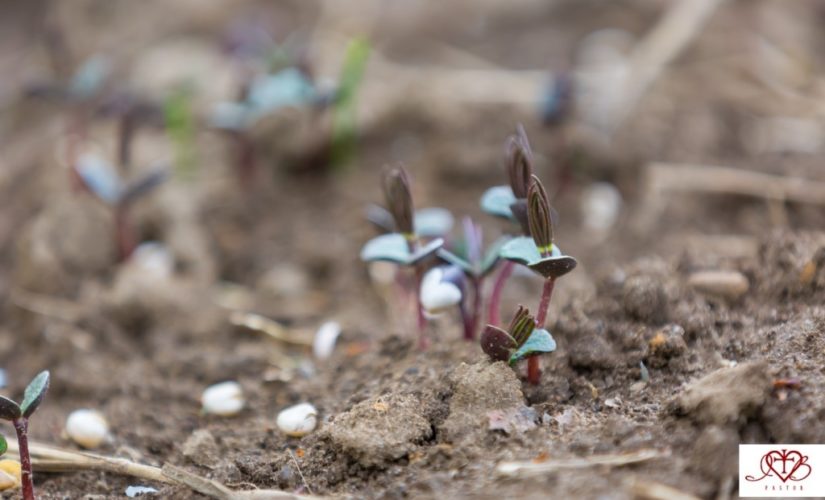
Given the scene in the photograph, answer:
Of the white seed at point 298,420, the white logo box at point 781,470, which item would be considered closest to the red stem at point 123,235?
the white seed at point 298,420

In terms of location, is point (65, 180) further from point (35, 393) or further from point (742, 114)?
point (742, 114)

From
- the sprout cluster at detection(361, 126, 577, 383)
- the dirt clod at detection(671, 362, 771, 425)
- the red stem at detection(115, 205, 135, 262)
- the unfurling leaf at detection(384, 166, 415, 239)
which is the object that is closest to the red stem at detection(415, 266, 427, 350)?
the sprout cluster at detection(361, 126, 577, 383)

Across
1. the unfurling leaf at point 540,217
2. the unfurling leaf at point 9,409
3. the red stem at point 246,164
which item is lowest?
the unfurling leaf at point 9,409

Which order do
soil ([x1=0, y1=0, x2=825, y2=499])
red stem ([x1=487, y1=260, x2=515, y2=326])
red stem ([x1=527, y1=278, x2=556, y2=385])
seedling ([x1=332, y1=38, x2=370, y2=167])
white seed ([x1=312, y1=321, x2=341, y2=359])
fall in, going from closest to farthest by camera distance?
soil ([x1=0, y1=0, x2=825, y2=499]) → red stem ([x1=527, y1=278, x2=556, y2=385]) → red stem ([x1=487, y1=260, x2=515, y2=326]) → white seed ([x1=312, y1=321, x2=341, y2=359]) → seedling ([x1=332, y1=38, x2=370, y2=167])

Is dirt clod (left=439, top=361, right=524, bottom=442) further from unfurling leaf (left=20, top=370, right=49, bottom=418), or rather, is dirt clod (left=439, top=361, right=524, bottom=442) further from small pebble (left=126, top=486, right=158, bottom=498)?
→ unfurling leaf (left=20, top=370, right=49, bottom=418)

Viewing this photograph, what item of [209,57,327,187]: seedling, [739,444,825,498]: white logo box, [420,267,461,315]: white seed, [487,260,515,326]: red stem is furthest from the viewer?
[209,57,327,187]: seedling

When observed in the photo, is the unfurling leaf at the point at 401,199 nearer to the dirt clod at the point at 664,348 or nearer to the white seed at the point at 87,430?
the dirt clod at the point at 664,348
